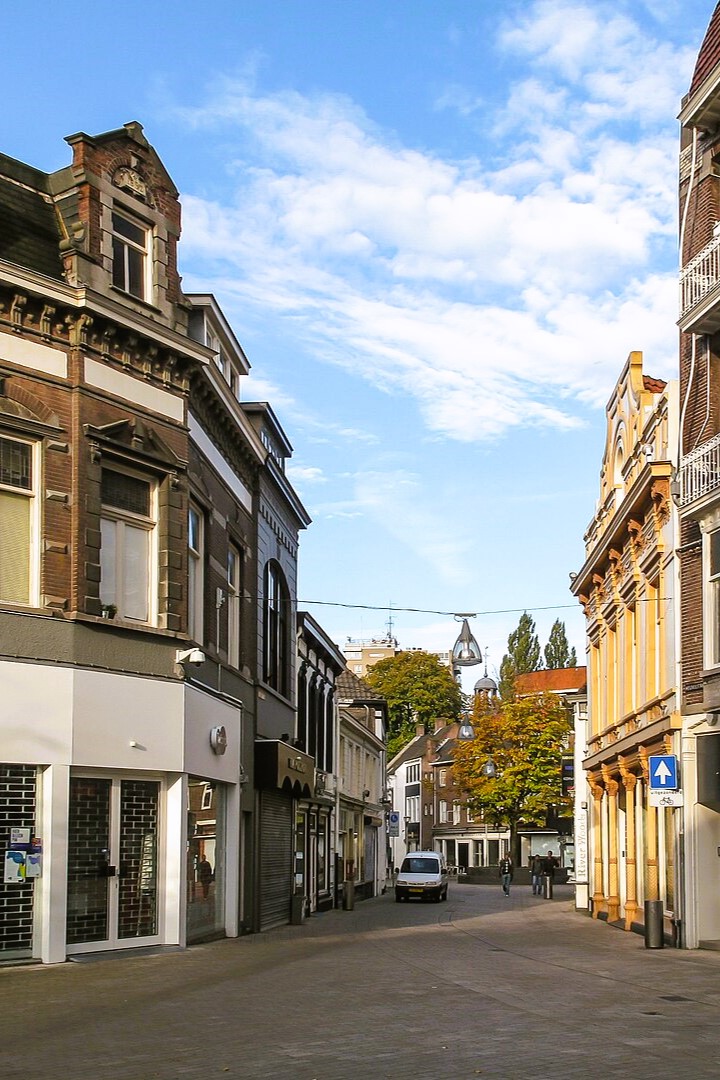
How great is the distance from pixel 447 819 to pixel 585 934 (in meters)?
77.2

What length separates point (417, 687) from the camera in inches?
4112

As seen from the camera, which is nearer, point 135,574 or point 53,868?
point 53,868

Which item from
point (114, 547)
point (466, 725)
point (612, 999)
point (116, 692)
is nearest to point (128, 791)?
point (116, 692)

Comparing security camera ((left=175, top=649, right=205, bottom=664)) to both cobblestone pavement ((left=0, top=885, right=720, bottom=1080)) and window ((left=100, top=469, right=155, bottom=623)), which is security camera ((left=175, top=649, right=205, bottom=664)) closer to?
window ((left=100, top=469, right=155, bottom=623))

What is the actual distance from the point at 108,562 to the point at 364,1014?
8.82 metres

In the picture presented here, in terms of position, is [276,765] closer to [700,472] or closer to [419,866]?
[700,472]

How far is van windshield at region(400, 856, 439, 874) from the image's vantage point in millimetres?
54031

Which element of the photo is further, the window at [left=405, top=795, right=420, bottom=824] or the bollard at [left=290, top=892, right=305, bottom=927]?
the window at [left=405, top=795, right=420, bottom=824]

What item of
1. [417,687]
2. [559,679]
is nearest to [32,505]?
[559,679]

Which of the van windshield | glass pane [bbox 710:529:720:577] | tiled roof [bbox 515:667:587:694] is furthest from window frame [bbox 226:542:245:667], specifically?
tiled roof [bbox 515:667:587:694]

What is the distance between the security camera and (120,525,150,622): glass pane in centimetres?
75

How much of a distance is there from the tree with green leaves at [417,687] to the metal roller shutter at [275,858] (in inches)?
2768

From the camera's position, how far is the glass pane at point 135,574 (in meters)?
21.0

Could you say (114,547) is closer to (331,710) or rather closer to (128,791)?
(128,791)
